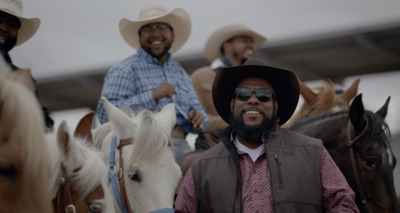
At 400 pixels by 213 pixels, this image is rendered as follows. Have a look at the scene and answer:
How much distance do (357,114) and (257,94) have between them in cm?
113

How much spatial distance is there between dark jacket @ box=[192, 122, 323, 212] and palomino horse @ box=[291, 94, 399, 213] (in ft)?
2.45

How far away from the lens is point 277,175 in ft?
10.7

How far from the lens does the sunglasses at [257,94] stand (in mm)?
3539

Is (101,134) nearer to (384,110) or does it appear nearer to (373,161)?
(373,161)

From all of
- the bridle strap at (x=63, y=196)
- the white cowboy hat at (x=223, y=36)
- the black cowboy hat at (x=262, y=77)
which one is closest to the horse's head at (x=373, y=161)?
the black cowboy hat at (x=262, y=77)

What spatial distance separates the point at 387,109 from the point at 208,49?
2.94m

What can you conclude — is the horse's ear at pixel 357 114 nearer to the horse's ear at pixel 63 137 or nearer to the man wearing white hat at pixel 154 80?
the man wearing white hat at pixel 154 80

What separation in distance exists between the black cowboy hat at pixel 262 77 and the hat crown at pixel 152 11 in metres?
1.47

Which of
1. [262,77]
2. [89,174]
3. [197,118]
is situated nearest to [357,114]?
[262,77]

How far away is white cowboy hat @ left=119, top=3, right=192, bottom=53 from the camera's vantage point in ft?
16.5

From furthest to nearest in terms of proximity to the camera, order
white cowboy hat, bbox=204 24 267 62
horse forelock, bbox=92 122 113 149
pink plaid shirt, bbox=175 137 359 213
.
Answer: white cowboy hat, bbox=204 24 267 62, horse forelock, bbox=92 122 113 149, pink plaid shirt, bbox=175 137 359 213

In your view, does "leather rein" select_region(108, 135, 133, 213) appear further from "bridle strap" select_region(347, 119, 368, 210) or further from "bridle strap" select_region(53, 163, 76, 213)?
"bridle strap" select_region(347, 119, 368, 210)

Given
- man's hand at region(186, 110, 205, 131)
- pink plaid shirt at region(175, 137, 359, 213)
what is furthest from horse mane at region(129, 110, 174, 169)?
man's hand at region(186, 110, 205, 131)

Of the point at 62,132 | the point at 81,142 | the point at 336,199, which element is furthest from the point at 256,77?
the point at 62,132
